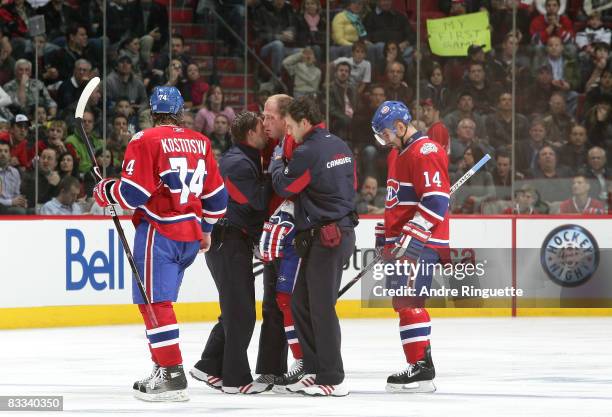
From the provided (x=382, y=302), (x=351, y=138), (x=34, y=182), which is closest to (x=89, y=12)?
(x=34, y=182)

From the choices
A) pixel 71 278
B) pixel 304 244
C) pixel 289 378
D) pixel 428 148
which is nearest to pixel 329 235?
pixel 304 244

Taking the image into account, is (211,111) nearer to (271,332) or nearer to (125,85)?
(125,85)

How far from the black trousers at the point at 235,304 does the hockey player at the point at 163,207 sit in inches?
11.5

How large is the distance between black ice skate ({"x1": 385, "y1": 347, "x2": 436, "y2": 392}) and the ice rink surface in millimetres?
78

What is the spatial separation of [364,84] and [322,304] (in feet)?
21.5

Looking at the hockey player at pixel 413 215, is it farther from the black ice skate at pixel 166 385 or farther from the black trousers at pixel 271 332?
the black ice skate at pixel 166 385

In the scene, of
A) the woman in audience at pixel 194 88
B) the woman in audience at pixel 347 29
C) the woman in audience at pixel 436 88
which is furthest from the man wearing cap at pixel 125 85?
the woman in audience at pixel 436 88

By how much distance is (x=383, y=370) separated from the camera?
7.73 m

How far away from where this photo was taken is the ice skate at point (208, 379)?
6.66 meters

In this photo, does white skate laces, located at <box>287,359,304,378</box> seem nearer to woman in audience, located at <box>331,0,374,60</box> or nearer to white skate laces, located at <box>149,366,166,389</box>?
white skate laces, located at <box>149,366,166,389</box>

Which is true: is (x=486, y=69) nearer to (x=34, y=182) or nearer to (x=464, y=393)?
(x=34, y=182)

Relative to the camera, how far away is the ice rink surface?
6.01m

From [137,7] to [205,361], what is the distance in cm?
594

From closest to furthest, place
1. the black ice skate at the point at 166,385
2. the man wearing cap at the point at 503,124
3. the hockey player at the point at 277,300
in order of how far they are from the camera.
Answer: the black ice skate at the point at 166,385 < the hockey player at the point at 277,300 < the man wearing cap at the point at 503,124
